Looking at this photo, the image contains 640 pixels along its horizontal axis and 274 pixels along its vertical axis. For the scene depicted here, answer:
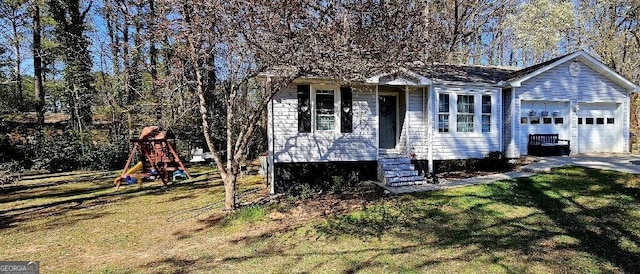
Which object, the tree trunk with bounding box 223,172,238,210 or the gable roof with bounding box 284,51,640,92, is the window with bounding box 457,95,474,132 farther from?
the tree trunk with bounding box 223,172,238,210

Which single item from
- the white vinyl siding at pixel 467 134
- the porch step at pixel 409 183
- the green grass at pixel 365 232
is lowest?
the green grass at pixel 365 232

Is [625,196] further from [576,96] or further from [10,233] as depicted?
[10,233]

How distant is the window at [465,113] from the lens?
10.6m

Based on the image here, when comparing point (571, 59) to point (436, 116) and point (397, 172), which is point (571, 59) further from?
point (397, 172)

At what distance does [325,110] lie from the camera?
9.41 meters

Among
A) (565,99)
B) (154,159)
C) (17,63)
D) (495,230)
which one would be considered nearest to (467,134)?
(565,99)

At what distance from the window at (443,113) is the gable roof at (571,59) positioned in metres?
2.33

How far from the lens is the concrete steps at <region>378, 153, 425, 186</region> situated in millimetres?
9148

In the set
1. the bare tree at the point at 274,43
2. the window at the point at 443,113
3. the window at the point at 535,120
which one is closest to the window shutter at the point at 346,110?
the bare tree at the point at 274,43

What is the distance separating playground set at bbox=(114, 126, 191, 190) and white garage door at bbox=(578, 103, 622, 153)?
15161 millimetres

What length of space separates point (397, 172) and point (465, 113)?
11.1 feet

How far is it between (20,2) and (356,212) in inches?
719

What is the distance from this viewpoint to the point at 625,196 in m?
7.09

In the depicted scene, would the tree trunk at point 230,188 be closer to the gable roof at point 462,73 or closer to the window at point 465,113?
the gable roof at point 462,73
